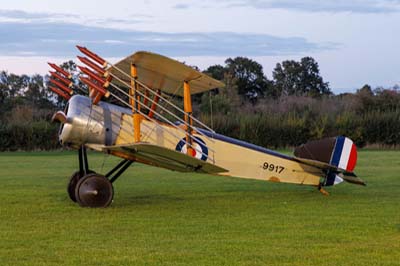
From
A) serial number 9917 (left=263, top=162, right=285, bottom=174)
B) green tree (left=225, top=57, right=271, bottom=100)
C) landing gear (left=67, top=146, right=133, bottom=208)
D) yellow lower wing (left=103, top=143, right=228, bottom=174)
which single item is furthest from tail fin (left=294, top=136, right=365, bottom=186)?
green tree (left=225, top=57, right=271, bottom=100)

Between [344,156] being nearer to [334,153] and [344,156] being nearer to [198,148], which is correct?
[334,153]

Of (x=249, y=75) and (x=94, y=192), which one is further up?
(x=249, y=75)

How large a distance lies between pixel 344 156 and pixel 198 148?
286cm

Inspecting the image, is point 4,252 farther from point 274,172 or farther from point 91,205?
point 274,172

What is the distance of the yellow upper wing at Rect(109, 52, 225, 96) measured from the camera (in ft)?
41.0

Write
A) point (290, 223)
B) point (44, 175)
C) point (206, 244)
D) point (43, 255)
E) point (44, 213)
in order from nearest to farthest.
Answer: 1. point (43, 255)
2. point (206, 244)
3. point (290, 223)
4. point (44, 213)
5. point (44, 175)

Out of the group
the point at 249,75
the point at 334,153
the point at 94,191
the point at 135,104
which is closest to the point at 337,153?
the point at 334,153

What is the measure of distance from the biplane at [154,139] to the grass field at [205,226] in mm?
560

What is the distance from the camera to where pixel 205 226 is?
35.7ft

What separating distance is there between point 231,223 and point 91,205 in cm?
293

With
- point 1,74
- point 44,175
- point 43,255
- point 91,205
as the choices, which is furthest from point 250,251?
point 1,74

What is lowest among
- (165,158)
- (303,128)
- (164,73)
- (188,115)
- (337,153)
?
(303,128)

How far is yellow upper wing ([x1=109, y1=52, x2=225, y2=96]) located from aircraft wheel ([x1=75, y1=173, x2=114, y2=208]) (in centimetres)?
196

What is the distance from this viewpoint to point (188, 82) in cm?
1367
